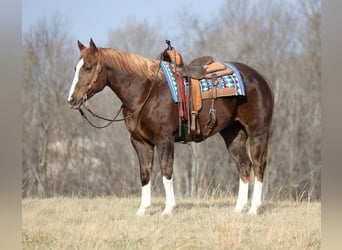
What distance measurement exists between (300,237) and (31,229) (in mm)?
2423

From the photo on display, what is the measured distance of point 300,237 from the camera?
4086 millimetres

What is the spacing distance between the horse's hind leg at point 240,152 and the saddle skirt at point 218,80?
0.52m

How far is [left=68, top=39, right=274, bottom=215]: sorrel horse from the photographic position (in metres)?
4.82

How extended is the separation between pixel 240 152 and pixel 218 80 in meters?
0.91

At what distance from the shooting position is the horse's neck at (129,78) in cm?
499

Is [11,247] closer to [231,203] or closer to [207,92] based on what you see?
[207,92]

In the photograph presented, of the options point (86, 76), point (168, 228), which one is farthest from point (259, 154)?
point (86, 76)

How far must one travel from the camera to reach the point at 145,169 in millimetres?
5078

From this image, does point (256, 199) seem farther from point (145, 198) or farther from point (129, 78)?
point (129, 78)

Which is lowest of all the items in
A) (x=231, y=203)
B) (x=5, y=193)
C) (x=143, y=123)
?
(x=231, y=203)

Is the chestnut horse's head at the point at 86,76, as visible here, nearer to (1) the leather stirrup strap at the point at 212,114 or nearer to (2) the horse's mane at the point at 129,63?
(2) the horse's mane at the point at 129,63

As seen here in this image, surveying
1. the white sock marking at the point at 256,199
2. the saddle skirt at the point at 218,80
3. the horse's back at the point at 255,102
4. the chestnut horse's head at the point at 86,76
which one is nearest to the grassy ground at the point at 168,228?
Answer: the white sock marking at the point at 256,199

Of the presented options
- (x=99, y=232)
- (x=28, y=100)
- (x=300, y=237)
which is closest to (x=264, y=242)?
(x=300, y=237)

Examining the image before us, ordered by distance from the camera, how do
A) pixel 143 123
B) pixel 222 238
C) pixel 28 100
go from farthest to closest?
pixel 28 100 → pixel 143 123 → pixel 222 238
